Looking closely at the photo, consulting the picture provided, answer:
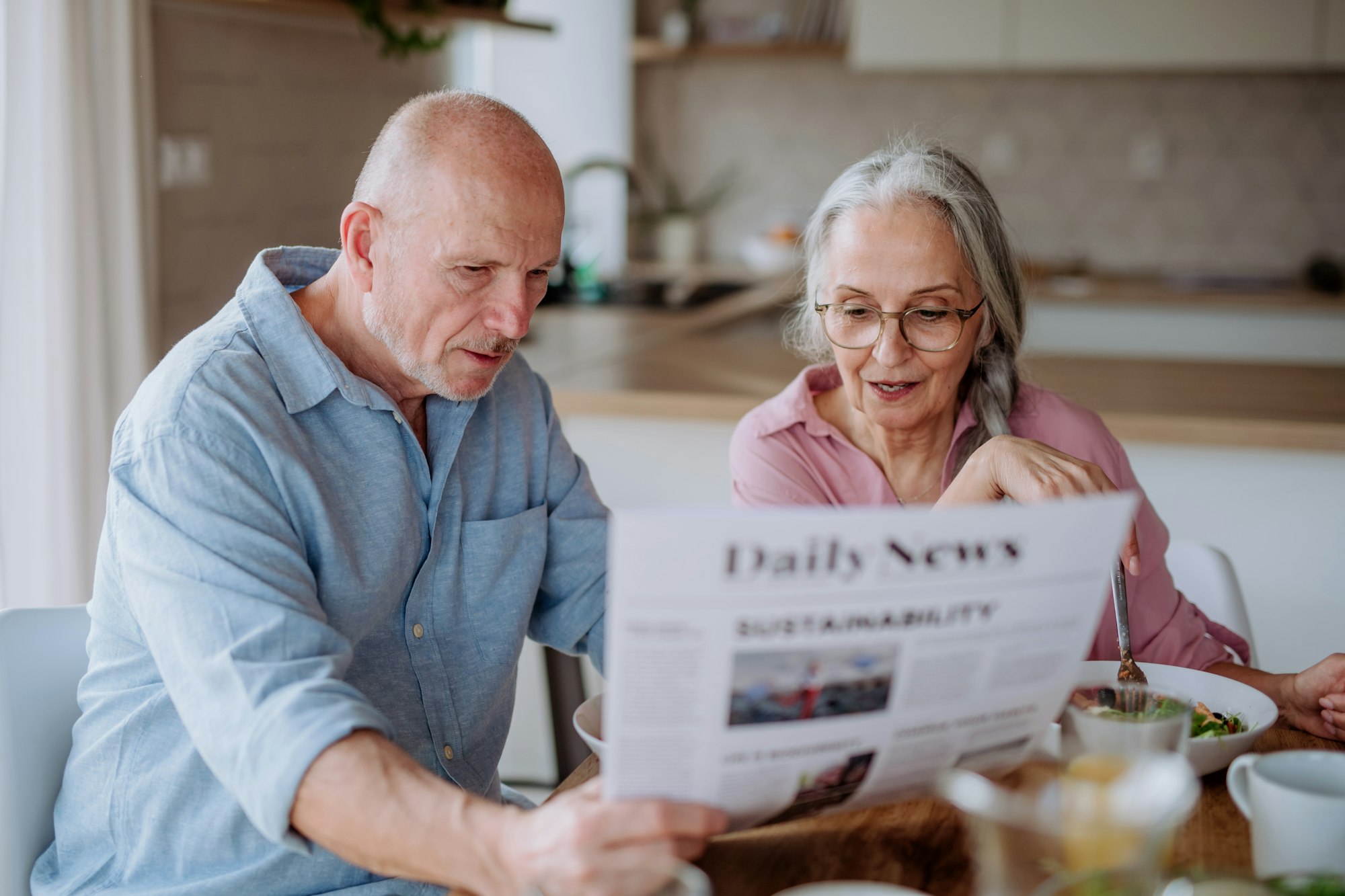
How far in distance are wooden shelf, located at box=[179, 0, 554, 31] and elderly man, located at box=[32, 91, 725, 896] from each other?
1.65m

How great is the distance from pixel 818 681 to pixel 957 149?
0.99 m

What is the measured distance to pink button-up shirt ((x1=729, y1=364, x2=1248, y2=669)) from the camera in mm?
1435

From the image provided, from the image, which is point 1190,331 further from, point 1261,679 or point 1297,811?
point 1297,811

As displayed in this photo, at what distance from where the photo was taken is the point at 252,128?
10.5ft

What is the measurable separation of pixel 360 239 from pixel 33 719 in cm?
54

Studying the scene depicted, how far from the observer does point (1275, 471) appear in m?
2.23

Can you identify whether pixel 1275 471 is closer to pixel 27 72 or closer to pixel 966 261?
pixel 966 261

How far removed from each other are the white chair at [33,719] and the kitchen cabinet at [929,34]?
370cm

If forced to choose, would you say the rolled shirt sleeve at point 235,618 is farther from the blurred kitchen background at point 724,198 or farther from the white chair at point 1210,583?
the white chair at point 1210,583

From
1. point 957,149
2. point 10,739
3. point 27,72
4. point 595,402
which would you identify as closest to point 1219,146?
point 595,402

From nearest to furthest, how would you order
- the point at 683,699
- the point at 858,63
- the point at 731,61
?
1. the point at 683,699
2. the point at 858,63
3. the point at 731,61

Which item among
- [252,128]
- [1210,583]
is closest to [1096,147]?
[252,128]

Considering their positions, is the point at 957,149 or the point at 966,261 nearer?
the point at 966,261

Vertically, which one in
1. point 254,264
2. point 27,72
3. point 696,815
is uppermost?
point 27,72
